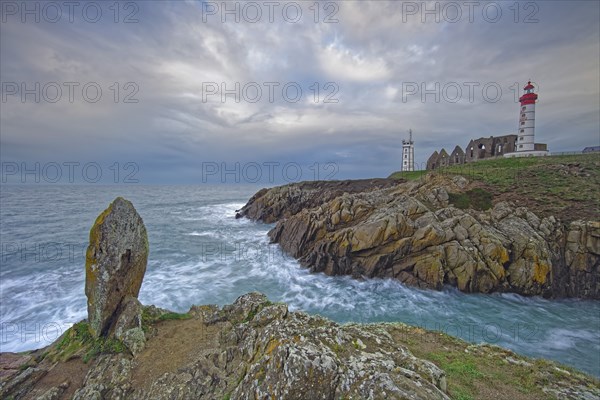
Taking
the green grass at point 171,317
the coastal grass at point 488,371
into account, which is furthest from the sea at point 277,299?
the green grass at point 171,317

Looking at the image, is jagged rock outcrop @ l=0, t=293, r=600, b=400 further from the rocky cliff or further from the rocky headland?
the rocky cliff

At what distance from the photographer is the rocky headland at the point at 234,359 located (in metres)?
5.75

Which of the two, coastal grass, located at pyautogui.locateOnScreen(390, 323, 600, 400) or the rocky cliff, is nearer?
coastal grass, located at pyautogui.locateOnScreen(390, 323, 600, 400)

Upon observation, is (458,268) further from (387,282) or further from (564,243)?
(564,243)

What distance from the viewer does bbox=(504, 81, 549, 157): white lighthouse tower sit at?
167ft

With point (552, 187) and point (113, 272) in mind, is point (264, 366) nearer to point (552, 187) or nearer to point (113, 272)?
point (113, 272)

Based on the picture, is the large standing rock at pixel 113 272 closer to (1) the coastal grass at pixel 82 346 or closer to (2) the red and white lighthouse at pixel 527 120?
(1) the coastal grass at pixel 82 346

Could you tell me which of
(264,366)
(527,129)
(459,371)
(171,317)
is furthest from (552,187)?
(171,317)

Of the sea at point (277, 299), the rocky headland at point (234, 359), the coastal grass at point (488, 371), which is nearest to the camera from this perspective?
the rocky headland at point (234, 359)

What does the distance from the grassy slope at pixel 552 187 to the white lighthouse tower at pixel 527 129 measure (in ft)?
34.6

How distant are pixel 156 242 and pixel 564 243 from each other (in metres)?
49.1

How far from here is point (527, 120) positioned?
51.7 metres

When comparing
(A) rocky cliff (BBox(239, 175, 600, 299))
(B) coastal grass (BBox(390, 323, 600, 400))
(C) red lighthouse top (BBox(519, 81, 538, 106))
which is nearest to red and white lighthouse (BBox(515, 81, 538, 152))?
(C) red lighthouse top (BBox(519, 81, 538, 106))

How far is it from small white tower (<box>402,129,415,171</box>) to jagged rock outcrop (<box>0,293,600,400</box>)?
8999 cm
